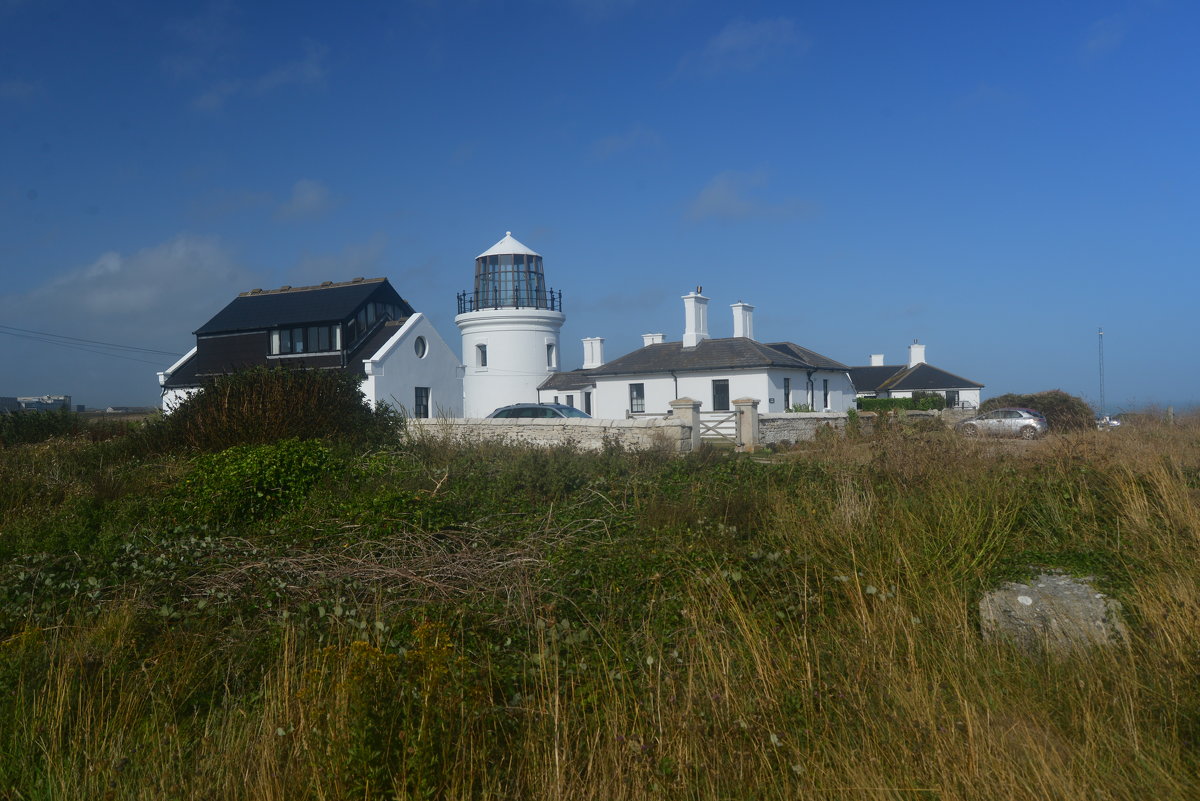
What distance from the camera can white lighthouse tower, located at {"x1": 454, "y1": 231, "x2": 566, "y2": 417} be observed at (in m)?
37.7

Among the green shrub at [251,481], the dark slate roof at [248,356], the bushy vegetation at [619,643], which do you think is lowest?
the bushy vegetation at [619,643]

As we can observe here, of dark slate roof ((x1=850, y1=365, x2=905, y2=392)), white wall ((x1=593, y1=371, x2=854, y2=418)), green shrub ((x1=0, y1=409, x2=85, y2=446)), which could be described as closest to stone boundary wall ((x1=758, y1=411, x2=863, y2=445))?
white wall ((x1=593, y1=371, x2=854, y2=418))

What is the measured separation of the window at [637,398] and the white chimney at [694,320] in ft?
8.90

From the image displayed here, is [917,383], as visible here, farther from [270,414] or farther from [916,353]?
[270,414]

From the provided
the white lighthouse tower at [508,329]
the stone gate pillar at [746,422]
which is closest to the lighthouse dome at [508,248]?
the white lighthouse tower at [508,329]

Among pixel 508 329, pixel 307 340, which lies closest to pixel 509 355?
pixel 508 329

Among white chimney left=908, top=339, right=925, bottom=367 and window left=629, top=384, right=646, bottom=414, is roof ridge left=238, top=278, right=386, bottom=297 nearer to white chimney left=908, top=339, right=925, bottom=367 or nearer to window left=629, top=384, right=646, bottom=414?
window left=629, top=384, right=646, bottom=414

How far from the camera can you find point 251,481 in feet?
31.4

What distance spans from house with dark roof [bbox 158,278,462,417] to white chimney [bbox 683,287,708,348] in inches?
398

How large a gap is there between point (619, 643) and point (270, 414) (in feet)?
33.2

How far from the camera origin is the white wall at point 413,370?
32.0 metres

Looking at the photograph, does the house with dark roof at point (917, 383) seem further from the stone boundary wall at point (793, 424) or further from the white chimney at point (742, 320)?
the stone boundary wall at point (793, 424)

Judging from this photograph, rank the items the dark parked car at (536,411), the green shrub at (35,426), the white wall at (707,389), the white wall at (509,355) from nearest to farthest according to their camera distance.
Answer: the green shrub at (35,426) < the dark parked car at (536,411) < the white wall at (707,389) < the white wall at (509,355)

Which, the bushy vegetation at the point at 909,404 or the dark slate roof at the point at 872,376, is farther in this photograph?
the dark slate roof at the point at 872,376
